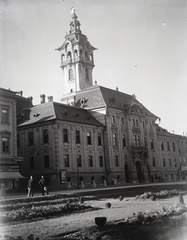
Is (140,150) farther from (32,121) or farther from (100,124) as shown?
(32,121)

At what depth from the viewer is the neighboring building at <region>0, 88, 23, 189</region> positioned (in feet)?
110

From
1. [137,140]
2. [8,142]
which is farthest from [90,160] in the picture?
[8,142]

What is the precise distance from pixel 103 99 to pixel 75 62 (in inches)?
853

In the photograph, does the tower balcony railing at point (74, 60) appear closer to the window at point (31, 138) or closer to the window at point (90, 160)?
the window at point (90, 160)

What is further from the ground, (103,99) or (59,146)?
(103,99)

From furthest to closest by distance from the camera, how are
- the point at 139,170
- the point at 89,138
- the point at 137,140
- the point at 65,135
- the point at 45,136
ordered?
the point at 137,140, the point at 139,170, the point at 89,138, the point at 65,135, the point at 45,136

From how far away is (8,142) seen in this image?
35.1 meters

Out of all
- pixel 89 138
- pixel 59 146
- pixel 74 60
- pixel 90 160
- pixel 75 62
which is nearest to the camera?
pixel 59 146

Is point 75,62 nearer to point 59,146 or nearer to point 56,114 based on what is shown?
point 56,114

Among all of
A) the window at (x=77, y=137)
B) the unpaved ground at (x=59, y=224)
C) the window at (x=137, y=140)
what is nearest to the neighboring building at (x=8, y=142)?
the window at (x=77, y=137)

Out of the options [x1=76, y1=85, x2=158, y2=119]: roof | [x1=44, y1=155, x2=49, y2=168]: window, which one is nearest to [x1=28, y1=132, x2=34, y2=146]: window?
[x1=44, y1=155, x2=49, y2=168]: window

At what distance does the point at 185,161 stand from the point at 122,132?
28.0 metres

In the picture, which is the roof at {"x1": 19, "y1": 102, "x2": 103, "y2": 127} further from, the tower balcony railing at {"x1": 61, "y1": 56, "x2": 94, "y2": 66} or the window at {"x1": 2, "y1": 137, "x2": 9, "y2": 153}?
the tower balcony railing at {"x1": 61, "y1": 56, "x2": 94, "y2": 66}

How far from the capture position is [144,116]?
6072 centimetres
